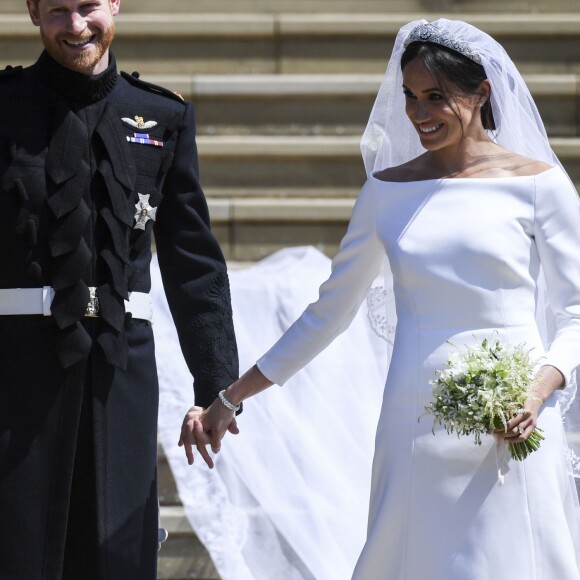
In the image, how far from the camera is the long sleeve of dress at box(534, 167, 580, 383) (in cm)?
335

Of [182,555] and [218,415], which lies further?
[182,555]

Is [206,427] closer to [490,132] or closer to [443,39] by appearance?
[490,132]

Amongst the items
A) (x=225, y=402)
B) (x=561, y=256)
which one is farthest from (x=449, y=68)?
(x=225, y=402)

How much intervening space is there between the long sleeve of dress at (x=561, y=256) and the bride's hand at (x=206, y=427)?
2.94 ft

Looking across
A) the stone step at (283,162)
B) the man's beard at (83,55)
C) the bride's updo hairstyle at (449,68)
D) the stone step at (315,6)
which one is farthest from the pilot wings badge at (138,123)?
the stone step at (315,6)

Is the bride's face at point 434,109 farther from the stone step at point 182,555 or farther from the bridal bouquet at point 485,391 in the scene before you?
the stone step at point 182,555

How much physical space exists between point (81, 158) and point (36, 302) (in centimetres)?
38

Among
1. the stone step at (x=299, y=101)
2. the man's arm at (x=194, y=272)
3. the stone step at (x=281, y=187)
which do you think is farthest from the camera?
the stone step at (x=299, y=101)

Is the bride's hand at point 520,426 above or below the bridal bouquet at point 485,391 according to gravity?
below

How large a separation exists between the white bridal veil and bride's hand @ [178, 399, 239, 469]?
58cm

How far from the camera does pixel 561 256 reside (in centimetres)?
336

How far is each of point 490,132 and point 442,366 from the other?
2.26 feet

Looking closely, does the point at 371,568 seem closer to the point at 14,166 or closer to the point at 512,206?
the point at 512,206

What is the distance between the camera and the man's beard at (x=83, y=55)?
11.3 ft
